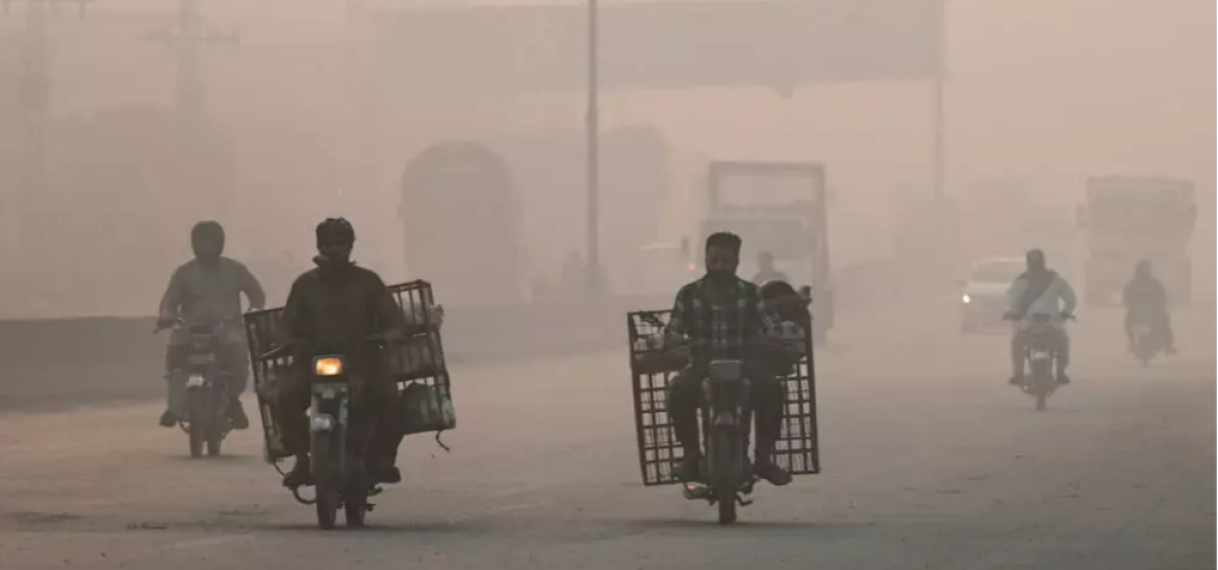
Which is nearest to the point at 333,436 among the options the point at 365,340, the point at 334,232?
the point at 365,340

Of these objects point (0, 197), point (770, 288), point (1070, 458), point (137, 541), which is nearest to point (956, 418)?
point (1070, 458)

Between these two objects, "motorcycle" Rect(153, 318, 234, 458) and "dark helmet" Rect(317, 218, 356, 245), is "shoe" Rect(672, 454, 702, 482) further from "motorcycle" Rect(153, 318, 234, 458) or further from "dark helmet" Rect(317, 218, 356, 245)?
"motorcycle" Rect(153, 318, 234, 458)

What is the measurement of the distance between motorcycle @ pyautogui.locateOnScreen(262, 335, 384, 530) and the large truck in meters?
45.6

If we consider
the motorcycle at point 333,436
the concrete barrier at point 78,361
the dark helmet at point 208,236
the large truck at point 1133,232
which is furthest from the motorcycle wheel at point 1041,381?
the large truck at point 1133,232

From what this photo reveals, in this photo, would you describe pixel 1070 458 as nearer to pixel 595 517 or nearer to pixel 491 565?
pixel 595 517

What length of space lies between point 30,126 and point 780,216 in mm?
20280

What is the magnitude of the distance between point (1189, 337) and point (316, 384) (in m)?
40.3

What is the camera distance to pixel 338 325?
41.9 ft

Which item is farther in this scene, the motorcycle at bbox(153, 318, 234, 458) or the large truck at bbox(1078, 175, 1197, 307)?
the large truck at bbox(1078, 175, 1197, 307)

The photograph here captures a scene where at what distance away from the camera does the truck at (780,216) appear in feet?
167

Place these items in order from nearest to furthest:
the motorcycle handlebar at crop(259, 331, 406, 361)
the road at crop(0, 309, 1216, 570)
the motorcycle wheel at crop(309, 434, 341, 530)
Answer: the road at crop(0, 309, 1216, 570) → the motorcycle wheel at crop(309, 434, 341, 530) → the motorcycle handlebar at crop(259, 331, 406, 361)

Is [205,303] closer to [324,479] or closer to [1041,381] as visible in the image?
[324,479]

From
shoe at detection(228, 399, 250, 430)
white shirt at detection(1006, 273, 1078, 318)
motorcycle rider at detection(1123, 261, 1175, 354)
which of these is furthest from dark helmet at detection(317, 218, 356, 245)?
motorcycle rider at detection(1123, 261, 1175, 354)

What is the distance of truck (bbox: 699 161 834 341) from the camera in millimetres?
51000
